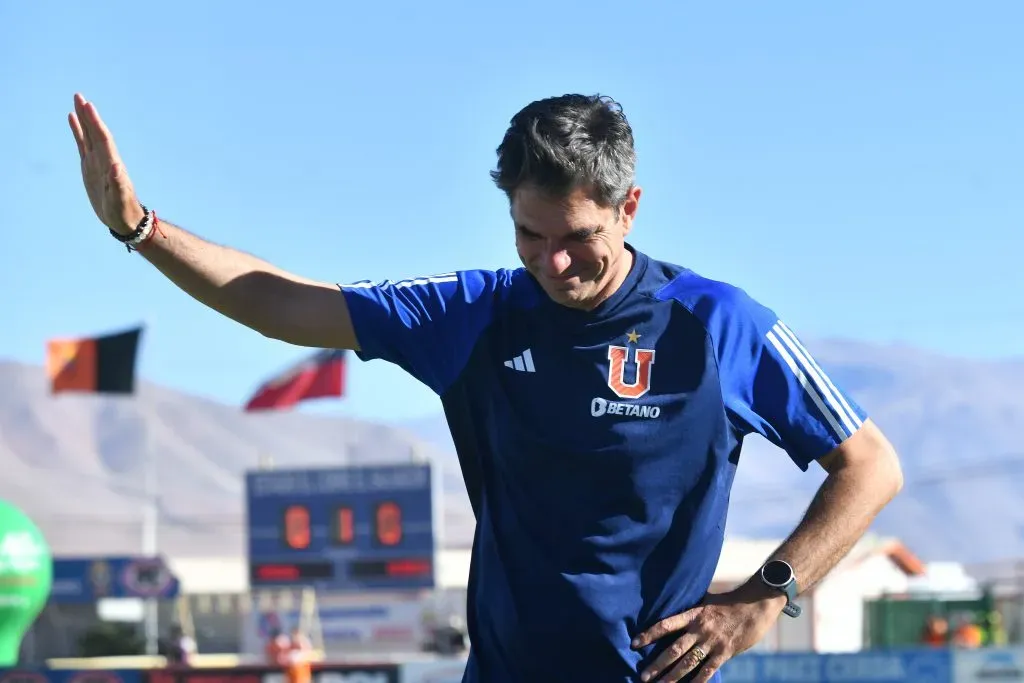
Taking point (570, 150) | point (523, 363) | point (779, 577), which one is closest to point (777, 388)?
point (779, 577)

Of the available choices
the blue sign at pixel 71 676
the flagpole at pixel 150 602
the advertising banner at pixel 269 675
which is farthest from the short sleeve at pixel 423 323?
the flagpole at pixel 150 602

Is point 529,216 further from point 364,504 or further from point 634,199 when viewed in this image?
point 364,504

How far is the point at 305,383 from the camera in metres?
35.2

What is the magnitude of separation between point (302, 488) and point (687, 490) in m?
30.0

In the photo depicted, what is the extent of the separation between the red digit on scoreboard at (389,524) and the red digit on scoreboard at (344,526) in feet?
1.61

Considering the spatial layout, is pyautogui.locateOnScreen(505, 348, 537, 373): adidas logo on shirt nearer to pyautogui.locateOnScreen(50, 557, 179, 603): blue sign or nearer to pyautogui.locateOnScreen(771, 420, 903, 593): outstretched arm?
pyautogui.locateOnScreen(771, 420, 903, 593): outstretched arm

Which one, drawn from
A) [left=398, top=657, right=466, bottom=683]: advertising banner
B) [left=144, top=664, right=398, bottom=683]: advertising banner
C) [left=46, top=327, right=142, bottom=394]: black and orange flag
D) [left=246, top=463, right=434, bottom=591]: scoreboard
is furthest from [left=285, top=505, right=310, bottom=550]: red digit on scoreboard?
[left=398, top=657, right=466, bottom=683]: advertising banner

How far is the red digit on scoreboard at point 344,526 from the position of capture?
106 ft

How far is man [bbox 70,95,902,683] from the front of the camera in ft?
10.8

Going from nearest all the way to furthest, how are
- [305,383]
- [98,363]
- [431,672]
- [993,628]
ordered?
[431,672]
[993,628]
[305,383]
[98,363]

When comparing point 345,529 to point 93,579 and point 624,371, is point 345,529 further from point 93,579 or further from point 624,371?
point 624,371

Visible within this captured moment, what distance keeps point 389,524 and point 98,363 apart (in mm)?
7689

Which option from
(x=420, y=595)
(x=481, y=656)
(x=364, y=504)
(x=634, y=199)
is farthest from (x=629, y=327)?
(x=420, y=595)

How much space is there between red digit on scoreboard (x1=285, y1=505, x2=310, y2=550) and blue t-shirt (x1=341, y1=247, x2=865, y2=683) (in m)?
29.5
